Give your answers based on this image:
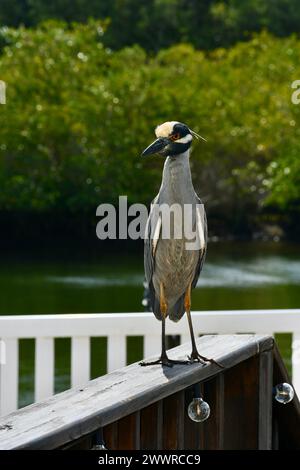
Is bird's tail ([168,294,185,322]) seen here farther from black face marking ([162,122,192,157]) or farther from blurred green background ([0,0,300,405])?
blurred green background ([0,0,300,405])

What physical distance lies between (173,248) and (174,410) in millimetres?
364

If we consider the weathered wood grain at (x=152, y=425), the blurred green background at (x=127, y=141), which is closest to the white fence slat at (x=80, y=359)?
the weathered wood grain at (x=152, y=425)

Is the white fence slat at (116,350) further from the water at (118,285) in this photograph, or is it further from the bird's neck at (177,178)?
the water at (118,285)

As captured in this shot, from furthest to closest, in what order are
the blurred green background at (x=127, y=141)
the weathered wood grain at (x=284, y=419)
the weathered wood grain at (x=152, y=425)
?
the blurred green background at (x=127, y=141) → the weathered wood grain at (x=284, y=419) → the weathered wood grain at (x=152, y=425)

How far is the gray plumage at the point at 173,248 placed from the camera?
199 centimetres

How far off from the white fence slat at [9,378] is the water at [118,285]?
6866 mm

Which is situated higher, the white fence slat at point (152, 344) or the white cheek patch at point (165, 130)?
the white cheek patch at point (165, 130)

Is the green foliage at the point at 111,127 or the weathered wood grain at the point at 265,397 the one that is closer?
the weathered wood grain at the point at 265,397

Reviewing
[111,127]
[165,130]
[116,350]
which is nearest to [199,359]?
[165,130]

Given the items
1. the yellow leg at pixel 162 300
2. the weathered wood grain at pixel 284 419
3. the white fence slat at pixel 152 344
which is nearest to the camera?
the yellow leg at pixel 162 300

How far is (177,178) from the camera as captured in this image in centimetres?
199

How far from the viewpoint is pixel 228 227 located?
2700 cm

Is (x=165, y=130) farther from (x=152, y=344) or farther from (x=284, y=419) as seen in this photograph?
(x=152, y=344)

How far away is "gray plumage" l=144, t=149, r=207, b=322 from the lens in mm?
1991
